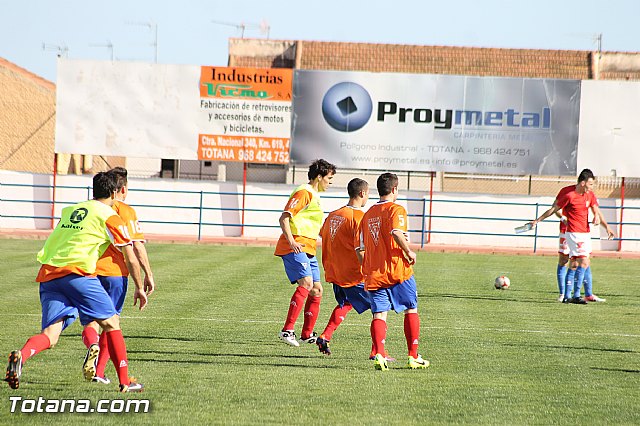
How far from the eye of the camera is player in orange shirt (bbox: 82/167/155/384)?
25.4 ft

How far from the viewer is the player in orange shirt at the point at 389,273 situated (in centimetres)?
916

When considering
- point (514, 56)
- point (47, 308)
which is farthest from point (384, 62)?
point (47, 308)

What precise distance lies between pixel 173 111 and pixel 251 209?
12.4ft

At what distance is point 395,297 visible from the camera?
9289 millimetres

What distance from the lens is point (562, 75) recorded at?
159 ft

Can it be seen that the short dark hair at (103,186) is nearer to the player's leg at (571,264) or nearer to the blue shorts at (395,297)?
the blue shorts at (395,297)

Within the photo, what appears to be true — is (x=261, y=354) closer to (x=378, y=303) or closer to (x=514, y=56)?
(x=378, y=303)

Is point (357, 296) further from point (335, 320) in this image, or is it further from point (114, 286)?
point (114, 286)

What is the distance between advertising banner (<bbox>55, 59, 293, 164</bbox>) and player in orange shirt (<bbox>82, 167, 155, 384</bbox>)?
71.2ft

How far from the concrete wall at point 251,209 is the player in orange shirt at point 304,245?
62.0ft

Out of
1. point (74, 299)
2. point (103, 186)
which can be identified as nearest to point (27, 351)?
point (74, 299)

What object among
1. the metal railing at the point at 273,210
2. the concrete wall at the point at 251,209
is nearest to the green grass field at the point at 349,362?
the metal railing at the point at 273,210

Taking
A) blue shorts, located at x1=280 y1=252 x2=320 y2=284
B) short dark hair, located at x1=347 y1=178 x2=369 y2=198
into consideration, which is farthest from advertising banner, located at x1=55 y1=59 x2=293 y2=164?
short dark hair, located at x1=347 y1=178 x2=369 y2=198

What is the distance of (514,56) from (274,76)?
23.5 meters
